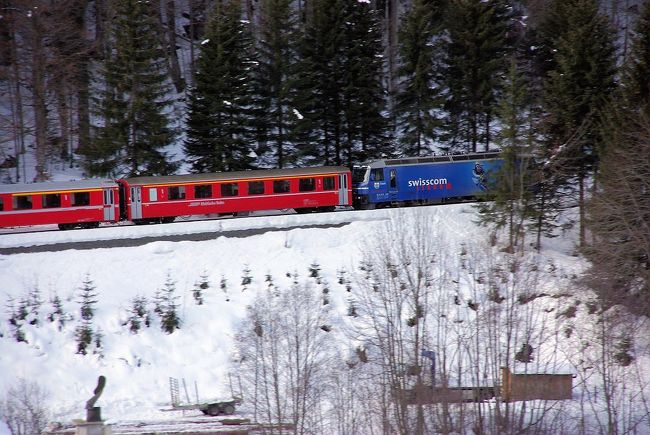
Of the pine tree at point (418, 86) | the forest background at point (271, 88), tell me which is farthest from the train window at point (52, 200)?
the pine tree at point (418, 86)

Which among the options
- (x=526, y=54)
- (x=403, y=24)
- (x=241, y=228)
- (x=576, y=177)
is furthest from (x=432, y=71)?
(x=241, y=228)

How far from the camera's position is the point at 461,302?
24.5 meters

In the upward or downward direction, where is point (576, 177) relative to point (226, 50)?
downward

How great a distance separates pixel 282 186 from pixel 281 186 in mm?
46

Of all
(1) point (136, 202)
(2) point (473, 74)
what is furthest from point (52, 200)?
(2) point (473, 74)

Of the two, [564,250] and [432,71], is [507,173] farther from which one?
[432,71]

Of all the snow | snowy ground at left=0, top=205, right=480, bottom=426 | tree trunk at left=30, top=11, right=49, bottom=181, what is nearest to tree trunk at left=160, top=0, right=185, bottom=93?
tree trunk at left=30, top=11, right=49, bottom=181

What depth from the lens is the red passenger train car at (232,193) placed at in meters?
32.8

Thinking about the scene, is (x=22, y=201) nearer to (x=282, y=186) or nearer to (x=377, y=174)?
(x=282, y=186)

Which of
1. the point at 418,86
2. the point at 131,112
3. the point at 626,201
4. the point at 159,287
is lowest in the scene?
the point at 159,287

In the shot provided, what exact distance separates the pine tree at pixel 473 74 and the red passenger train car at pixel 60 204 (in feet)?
62.4

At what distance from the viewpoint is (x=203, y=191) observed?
33.3 meters

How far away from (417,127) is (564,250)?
14.5 m

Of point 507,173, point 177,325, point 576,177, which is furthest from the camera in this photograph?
point 576,177
